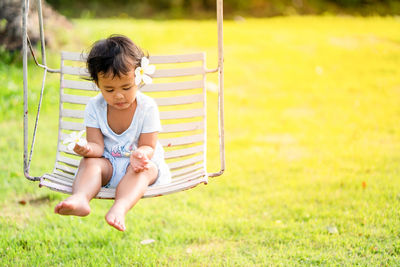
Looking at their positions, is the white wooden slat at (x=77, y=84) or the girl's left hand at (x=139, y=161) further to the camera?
the white wooden slat at (x=77, y=84)

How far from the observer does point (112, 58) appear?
2.40 meters

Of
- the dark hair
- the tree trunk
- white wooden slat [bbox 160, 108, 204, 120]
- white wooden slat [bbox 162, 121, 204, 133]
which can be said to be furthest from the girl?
the tree trunk

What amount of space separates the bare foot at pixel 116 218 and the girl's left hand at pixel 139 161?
0.82ft

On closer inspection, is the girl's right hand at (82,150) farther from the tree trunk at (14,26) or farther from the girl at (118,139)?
the tree trunk at (14,26)

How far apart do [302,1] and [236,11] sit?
1549mm

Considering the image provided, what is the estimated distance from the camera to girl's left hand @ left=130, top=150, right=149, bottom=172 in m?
2.42

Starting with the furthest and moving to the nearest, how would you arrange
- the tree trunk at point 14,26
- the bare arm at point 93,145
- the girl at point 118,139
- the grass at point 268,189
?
the tree trunk at point 14,26 < the grass at point 268,189 < the bare arm at point 93,145 < the girl at point 118,139

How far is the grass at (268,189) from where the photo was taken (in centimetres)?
305

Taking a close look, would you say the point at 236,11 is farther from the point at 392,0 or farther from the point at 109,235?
the point at 109,235

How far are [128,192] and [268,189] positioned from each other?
1.79 m

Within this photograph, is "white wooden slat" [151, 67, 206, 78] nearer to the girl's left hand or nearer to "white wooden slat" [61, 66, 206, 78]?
"white wooden slat" [61, 66, 206, 78]

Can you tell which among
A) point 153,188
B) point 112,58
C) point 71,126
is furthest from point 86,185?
point 71,126

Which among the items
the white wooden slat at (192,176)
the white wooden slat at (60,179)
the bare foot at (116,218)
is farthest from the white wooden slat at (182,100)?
the bare foot at (116,218)

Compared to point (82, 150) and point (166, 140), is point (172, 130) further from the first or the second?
point (82, 150)
